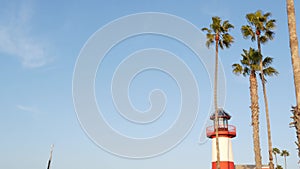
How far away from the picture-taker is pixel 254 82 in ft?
116

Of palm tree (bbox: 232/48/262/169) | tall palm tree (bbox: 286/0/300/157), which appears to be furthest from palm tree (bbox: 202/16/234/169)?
tall palm tree (bbox: 286/0/300/157)

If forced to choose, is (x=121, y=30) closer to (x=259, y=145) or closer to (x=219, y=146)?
(x=259, y=145)

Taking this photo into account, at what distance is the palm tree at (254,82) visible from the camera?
32.8 meters

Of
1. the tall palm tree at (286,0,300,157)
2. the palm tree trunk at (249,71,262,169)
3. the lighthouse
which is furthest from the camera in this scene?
the lighthouse

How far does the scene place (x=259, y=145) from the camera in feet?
108

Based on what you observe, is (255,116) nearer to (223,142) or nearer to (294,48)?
(223,142)

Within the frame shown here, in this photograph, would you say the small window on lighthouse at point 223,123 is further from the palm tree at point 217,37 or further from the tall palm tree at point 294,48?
the tall palm tree at point 294,48

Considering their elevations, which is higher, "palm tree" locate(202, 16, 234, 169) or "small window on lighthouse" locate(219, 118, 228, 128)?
"palm tree" locate(202, 16, 234, 169)

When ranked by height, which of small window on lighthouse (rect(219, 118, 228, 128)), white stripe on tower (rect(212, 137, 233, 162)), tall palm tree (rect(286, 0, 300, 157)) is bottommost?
tall palm tree (rect(286, 0, 300, 157))

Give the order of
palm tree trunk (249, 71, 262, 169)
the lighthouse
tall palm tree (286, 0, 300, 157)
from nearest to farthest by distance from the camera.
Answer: tall palm tree (286, 0, 300, 157) → palm tree trunk (249, 71, 262, 169) → the lighthouse

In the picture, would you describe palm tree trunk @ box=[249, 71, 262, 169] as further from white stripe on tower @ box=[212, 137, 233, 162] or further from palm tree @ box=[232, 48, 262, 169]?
white stripe on tower @ box=[212, 137, 233, 162]

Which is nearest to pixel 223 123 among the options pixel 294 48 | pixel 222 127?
pixel 222 127

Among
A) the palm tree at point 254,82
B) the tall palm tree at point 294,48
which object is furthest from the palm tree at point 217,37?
the tall palm tree at point 294,48

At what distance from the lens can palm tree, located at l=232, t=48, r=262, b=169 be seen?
108 feet
